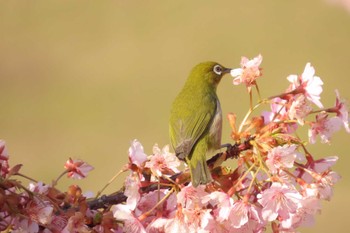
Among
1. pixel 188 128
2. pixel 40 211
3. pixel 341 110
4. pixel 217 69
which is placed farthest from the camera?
pixel 217 69

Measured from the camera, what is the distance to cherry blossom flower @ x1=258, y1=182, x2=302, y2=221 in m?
0.57

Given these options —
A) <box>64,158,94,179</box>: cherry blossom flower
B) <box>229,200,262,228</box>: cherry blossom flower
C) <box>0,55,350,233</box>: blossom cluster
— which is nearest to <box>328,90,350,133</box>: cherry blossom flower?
<box>0,55,350,233</box>: blossom cluster

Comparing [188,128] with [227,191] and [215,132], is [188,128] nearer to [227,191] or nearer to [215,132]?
[215,132]

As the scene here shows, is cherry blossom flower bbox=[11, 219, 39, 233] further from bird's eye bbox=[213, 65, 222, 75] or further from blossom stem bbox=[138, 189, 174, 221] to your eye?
bird's eye bbox=[213, 65, 222, 75]

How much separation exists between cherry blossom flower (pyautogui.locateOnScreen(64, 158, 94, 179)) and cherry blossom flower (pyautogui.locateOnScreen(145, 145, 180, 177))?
0.08 metres

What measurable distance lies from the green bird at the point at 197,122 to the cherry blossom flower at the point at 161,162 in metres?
0.04

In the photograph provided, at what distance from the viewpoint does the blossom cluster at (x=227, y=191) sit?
1.86ft

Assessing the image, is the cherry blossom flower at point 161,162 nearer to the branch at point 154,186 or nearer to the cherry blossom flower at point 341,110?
the branch at point 154,186

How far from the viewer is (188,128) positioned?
762 mm

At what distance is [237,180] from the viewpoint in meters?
0.59

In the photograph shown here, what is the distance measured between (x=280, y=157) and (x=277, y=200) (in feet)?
0.12

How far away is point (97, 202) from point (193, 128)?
213 millimetres

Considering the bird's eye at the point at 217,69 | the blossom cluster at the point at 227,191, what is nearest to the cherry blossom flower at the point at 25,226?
the blossom cluster at the point at 227,191

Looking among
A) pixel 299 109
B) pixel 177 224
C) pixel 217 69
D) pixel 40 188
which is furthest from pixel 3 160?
pixel 217 69
